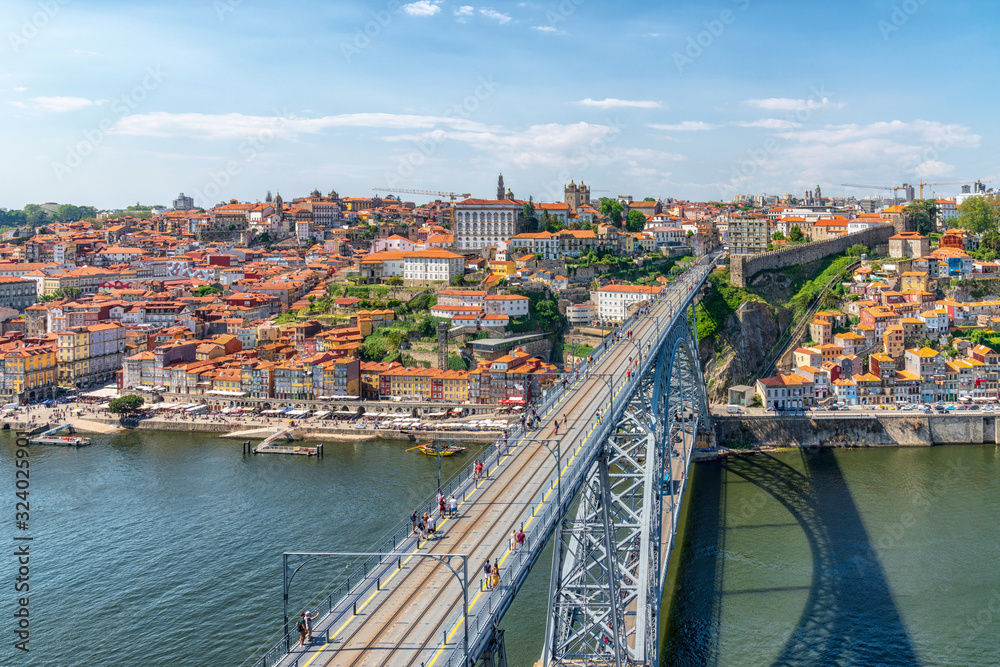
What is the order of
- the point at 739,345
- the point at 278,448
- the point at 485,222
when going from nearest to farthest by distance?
the point at 278,448 < the point at 739,345 < the point at 485,222

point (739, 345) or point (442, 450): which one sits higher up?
point (739, 345)

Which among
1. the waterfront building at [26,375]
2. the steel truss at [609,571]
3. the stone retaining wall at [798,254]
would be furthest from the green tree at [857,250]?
the waterfront building at [26,375]

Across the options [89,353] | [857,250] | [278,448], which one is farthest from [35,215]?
[857,250]

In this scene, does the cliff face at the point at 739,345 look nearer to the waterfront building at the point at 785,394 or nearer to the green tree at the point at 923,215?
the waterfront building at the point at 785,394

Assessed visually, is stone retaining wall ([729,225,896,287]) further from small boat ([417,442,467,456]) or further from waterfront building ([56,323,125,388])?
waterfront building ([56,323,125,388])

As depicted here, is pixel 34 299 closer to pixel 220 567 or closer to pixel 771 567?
pixel 220 567

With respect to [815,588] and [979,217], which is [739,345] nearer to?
[815,588]

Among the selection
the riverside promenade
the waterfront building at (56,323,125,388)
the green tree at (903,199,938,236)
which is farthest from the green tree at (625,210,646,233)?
the waterfront building at (56,323,125,388)
